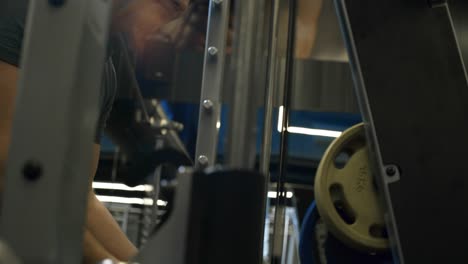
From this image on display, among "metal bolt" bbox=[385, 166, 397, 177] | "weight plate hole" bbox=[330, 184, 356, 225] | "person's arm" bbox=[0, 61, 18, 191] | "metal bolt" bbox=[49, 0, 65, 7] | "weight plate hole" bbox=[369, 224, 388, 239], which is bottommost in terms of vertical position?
"weight plate hole" bbox=[369, 224, 388, 239]

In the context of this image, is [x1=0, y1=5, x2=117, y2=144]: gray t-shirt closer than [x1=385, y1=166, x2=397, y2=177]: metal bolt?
Yes

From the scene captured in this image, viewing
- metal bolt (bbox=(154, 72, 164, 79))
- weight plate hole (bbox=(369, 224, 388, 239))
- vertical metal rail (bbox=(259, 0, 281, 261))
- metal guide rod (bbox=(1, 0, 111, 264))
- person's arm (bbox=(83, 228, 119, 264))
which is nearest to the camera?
metal guide rod (bbox=(1, 0, 111, 264))

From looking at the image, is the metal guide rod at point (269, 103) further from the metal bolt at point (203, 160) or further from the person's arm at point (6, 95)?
the person's arm at point (6, 95)

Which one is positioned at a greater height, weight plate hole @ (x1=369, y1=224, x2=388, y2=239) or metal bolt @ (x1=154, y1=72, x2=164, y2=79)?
metal bolt @ (x1=154, y1=72, x2=164, y2=79)

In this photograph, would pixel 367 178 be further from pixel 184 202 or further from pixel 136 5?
pixel 184 202

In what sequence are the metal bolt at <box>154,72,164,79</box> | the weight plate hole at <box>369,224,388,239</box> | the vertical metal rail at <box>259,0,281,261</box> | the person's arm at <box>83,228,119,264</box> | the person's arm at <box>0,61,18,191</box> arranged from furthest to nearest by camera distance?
the metal bolt at <box>154,72,164,79</box> → the weight plate hole at <box>369,224,388,239</box> → the person's arm at <box>83,228,119,264</box> → the person's arm at <box>0,61,18,191</box> → the vertical metal rail at <box>259,0,281,261</box>

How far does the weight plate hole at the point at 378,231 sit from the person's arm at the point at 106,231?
502mm

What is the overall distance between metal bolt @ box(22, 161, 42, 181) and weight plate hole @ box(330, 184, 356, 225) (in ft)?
2.66

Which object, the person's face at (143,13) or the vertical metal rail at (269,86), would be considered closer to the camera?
the vertical metal rail at (269,86)

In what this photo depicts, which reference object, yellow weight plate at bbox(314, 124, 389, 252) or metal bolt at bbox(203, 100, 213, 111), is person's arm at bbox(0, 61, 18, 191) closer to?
metal bolt at bbox(203, 100, 213, 111)

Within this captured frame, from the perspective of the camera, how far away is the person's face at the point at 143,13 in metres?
0.93

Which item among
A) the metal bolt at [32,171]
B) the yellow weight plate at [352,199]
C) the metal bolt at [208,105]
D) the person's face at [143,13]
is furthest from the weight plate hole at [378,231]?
the metal bolt at [32,171]

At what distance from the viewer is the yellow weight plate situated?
3.96ft

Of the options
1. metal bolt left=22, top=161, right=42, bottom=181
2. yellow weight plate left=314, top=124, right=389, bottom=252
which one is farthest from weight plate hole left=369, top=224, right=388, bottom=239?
metal bolt left=22, top=161, right=42, bottom=181
